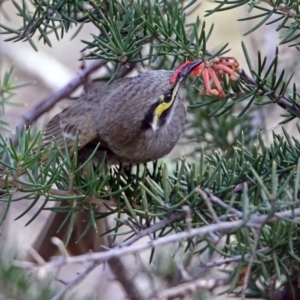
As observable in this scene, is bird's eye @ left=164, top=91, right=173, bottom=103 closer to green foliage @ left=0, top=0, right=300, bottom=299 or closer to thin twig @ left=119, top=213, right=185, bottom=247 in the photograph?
green foliage @ left=0, top=0, right=300, bottom=299

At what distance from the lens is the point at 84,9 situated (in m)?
1.35

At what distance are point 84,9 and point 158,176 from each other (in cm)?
39

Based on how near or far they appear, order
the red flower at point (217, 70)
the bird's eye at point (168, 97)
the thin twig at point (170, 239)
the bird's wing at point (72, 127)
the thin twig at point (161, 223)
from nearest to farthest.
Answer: the thin twig at point (170, 239) → the thin twig at point (161, 223) → the red flower at point (217, 70) → the bird's eye at point (168, 97) → the bird's wing at point (72, 127)

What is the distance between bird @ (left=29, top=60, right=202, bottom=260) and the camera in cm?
157

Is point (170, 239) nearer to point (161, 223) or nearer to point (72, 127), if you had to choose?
point (161, 223)

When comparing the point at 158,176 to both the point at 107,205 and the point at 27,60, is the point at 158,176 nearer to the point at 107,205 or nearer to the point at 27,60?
the point at 107,205

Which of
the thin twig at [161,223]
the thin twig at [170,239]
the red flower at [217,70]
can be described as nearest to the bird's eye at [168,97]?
the red flower at [217,70]

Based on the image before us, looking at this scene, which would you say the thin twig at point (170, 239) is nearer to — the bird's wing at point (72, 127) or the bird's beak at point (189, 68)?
the bird's beak at point (189, 68)

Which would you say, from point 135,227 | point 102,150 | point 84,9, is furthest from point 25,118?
point 135,227

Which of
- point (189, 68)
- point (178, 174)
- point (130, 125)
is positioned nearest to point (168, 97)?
point (130, 125)

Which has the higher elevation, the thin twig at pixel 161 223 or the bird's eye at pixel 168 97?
the bird's eye at pixel 168 97

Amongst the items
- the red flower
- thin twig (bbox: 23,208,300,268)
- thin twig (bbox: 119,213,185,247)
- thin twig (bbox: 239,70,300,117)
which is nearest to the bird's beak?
the red flower

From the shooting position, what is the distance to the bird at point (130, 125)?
61.8 inches

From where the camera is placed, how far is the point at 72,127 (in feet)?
5.86
